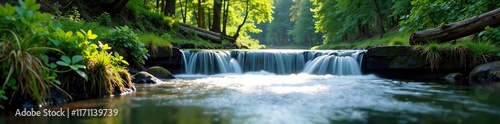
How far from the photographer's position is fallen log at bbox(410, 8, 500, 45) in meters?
8.96

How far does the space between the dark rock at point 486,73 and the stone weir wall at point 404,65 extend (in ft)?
1.80

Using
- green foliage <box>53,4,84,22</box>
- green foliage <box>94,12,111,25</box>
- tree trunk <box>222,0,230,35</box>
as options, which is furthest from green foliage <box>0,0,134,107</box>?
tree trunk <box>222,0,230,35</box>

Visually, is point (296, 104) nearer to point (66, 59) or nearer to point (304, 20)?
point (66, 59)

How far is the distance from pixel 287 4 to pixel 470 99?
72.5 meters

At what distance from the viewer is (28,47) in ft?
13.7

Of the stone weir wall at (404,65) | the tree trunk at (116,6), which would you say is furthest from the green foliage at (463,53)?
the tree trunk at (116,6)

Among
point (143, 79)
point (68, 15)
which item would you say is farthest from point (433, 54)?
point (68, 15)

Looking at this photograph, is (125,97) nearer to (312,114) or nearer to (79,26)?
(312,114)

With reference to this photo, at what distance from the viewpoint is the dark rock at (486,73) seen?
7.90 metres

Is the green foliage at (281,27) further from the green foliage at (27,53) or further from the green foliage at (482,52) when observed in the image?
the green foliage at (27,53)

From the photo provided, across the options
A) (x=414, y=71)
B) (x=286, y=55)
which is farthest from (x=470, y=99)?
(x=286, y=55)

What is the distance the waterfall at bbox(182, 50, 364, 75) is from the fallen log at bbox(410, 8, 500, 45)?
181 cm

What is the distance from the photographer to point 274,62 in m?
12.0

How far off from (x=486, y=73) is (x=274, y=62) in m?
5.86
